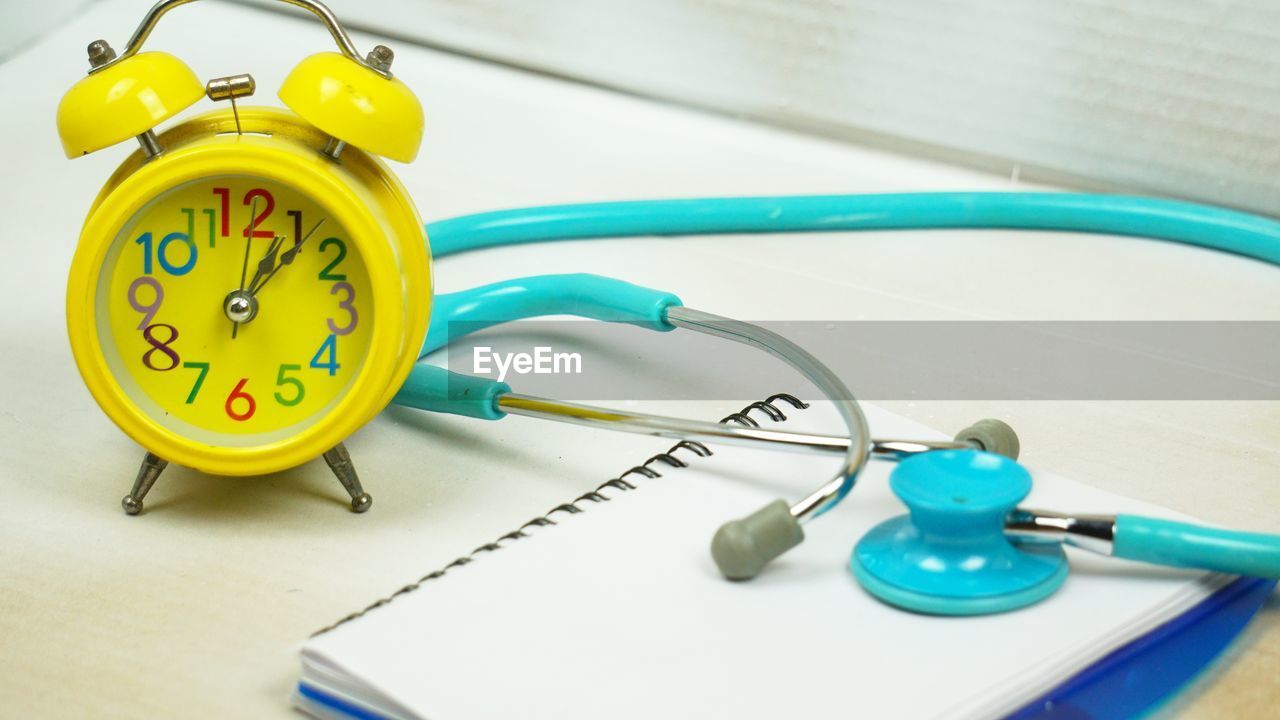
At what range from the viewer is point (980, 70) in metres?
1.60

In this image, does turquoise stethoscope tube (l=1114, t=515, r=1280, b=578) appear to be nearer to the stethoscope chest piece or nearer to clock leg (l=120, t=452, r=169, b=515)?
the stethoscope chest piece

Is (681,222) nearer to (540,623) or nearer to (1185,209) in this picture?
(1185,209)

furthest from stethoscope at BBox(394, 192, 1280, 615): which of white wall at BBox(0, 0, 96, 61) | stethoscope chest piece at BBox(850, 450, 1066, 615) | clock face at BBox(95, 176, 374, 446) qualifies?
white wall at BBox(0, 0, 96, 61)

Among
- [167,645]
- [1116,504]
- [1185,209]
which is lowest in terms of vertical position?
[167,645]

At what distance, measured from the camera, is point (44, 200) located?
1409 millimetres

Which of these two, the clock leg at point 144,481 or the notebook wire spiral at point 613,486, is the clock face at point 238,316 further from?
the notebook wire spiral at point 613,486

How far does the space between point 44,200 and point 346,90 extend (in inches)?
27.9

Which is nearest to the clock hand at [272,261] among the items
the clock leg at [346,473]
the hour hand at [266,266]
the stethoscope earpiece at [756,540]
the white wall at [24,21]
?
the hour hand at [266,266]

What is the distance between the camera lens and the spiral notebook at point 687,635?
0.68m

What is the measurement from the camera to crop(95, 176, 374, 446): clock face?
34.9 inches

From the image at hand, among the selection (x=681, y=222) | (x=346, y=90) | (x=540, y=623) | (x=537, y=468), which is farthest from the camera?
(x=681, y=222)

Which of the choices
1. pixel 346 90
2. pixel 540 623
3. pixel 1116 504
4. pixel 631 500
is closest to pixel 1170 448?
pixel 1116 504

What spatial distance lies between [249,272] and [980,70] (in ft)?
3.26

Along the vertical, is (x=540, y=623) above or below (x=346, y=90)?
below
